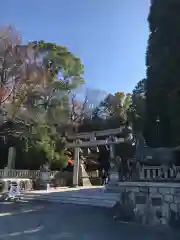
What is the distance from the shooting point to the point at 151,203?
7.09m

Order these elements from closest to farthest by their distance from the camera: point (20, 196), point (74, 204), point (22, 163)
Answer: point (74, 204)
point (20, 196)
point (22, 163)

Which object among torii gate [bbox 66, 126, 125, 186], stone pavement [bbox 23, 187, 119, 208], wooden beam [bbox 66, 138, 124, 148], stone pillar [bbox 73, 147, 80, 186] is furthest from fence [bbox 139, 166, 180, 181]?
stone pillar [bbox 73, 147, 80, 186]

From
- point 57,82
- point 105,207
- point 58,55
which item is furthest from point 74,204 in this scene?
point 58,55

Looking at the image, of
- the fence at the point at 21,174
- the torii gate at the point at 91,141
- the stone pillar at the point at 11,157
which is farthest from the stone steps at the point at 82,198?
the torii gate at the point at 91,141

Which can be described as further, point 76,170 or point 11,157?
point 76,170

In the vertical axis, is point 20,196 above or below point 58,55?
below

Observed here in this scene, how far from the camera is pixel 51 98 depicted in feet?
70.3

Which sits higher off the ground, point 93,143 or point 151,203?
point 93,143

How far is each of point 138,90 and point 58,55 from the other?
24.4 feet

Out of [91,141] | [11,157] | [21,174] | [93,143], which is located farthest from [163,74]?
[11,157]

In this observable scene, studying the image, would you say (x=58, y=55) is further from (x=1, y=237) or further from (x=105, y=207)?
(x=1, y=237)

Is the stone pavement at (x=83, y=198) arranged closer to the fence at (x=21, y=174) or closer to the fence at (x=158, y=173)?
the fence at (x=158, y=173)

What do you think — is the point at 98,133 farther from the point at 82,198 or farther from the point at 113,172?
the point at 82,198

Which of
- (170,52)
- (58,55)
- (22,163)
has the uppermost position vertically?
(58,55)
